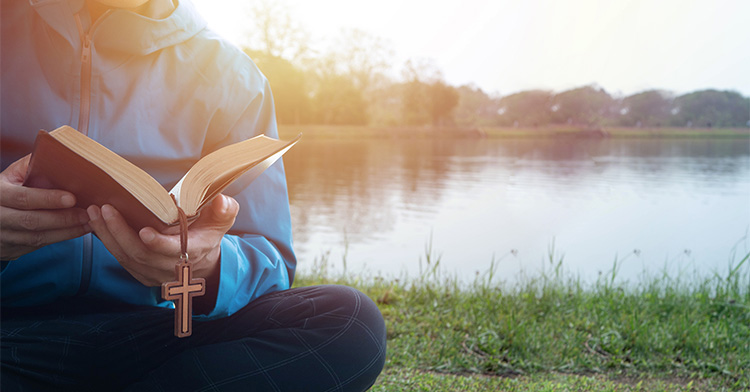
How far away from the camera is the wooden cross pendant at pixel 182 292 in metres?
0.88

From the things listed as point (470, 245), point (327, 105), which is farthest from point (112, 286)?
point (327, 105)

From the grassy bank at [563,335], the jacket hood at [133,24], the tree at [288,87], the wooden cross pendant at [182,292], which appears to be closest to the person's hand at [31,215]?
the wooden cross pendant at [182,292]

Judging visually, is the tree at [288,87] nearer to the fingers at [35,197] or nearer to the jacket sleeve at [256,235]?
the jacket sleeve at [256,235]

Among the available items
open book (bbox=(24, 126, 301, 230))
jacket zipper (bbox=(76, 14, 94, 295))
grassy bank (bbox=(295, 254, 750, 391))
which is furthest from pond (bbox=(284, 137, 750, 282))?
open book (bbox=(24, 126, 301, 230))

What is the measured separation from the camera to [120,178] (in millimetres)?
796

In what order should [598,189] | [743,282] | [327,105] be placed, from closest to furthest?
[743,282] → [598,189] → [327,105]

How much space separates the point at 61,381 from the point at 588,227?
7.96 meters

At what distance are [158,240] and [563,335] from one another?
187 centimetres

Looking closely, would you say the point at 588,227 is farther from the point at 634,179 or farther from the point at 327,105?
the point at 327,105

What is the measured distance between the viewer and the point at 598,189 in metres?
12.5

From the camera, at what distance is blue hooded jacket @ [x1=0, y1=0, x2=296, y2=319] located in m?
1.15

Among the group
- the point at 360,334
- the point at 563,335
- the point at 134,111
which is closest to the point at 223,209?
the point at 360,334

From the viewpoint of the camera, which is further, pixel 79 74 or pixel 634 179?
pixel 634 179

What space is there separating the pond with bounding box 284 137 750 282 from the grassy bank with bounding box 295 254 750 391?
0.86 feet
